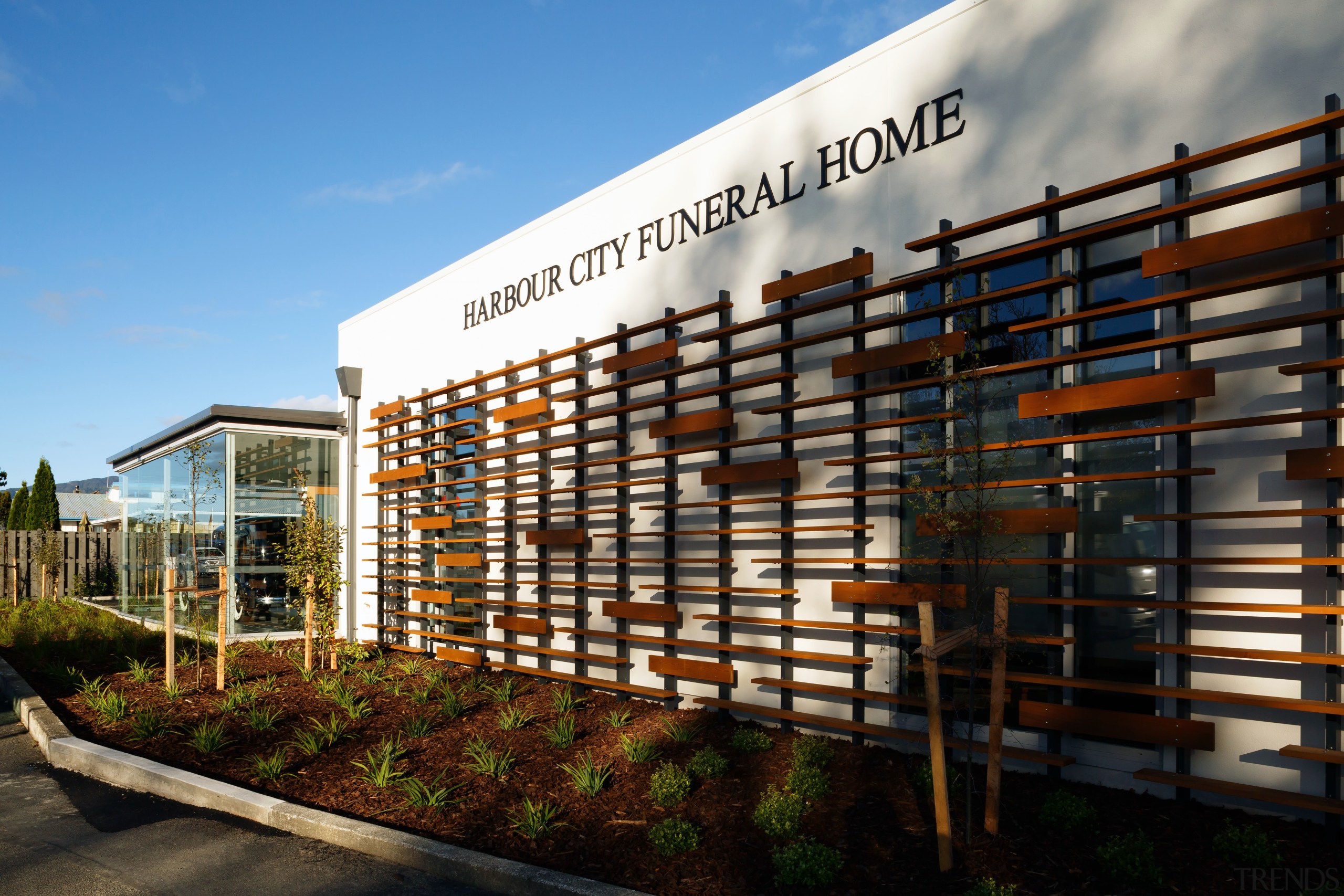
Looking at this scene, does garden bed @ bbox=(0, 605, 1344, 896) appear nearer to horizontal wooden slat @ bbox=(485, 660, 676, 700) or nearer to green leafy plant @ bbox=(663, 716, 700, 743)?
green leafy plant @ bbox=(663, 716, 700, 743)

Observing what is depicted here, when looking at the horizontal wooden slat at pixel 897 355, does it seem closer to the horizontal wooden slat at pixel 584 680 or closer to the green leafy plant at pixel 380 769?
the horizontal wooden slat at pixel 584 680

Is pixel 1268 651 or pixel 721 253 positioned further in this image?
pixel 721 253

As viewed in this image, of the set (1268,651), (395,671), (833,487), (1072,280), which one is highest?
(1072,280)

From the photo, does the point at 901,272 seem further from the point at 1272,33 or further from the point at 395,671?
the point at 395,671

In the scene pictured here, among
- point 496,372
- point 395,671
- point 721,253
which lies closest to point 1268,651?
point 721,253

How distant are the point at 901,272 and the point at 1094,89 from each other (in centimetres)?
169

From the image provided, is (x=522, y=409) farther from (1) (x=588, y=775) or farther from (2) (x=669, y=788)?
(2) (x=669, y=788)

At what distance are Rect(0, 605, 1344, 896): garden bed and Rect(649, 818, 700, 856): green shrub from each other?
0.12ft

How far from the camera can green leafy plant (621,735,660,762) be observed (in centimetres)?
622

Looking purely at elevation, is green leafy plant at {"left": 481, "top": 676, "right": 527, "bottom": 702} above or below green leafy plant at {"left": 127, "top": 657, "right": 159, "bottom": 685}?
above

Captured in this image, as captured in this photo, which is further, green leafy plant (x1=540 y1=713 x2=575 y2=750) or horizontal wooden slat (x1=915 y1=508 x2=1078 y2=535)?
green leafy plant (x1=540 y1=713 x2=575 y2=750)

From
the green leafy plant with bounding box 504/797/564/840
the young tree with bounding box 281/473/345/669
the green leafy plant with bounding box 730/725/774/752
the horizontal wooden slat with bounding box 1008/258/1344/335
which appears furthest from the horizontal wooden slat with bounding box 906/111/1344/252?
the young tree with bounding box 281/473/345/669

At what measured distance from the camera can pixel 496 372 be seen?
34.7ft

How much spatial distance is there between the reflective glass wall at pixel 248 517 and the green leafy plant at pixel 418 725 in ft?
24.6
